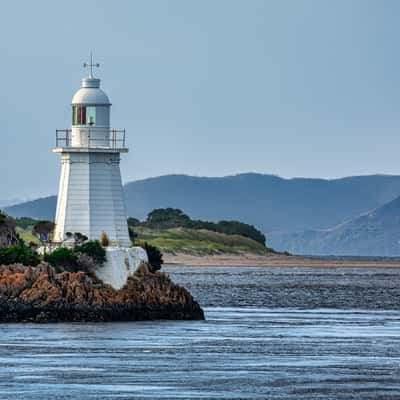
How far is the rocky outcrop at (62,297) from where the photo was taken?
58.7m

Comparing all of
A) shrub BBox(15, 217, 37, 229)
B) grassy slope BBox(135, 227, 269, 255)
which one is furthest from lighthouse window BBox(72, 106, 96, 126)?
grassy slope BBox(135, 227, 269, 255)

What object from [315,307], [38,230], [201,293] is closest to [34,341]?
[38,230]

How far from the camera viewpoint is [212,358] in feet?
159

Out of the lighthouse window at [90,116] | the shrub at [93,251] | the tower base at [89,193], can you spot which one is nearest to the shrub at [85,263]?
the shrub at [93,251]

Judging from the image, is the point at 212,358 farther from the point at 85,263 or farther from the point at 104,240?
the point at 104,240

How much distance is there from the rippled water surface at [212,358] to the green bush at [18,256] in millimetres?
3500

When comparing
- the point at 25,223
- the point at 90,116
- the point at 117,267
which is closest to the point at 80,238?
the point at 117,267

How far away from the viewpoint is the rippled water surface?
Result: 4166 centimetres

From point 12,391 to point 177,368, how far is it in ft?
21.1

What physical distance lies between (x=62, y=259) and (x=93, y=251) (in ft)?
3.85

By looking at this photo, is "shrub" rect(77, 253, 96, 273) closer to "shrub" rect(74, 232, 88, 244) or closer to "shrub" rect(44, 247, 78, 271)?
"shrub" rect(44, 247, 78, 271)

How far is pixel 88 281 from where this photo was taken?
5962 centimetres

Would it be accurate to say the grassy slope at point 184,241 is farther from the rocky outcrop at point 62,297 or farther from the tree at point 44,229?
the rocky outcrop at point 62,297

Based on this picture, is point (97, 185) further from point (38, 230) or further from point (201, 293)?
point (201, 293)
